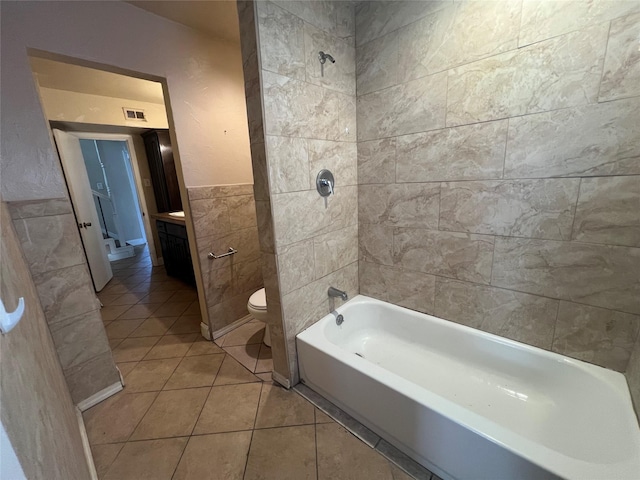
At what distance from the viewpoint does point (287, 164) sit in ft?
4.84

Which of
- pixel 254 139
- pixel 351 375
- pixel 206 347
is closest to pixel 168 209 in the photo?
pixel 206 347

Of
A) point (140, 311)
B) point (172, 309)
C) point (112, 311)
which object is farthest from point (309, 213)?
point (112, 311)

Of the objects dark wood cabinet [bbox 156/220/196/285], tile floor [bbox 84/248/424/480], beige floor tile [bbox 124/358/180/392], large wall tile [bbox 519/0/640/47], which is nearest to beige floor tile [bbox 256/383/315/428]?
tile floor [bbox 84/248/424/480]

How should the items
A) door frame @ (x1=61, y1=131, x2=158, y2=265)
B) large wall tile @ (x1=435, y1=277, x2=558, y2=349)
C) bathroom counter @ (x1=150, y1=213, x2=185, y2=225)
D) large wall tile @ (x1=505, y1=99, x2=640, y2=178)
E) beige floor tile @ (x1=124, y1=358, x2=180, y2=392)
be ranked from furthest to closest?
door frame @ (x1=61, y1=131, x2=158, y2=265)
bathroom counter @ (x1=150, y1=213, x2=185, y2=225)
beige floor tile @ (x1=124, y1=358, x2=180, y2=392)
large wall tile @ (x1=435, y1=277, x2=558, y2=349)
large wall tile @ (x1=505, y1=99, x2=640, y2=178)

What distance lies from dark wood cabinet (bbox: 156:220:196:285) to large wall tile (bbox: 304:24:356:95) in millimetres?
2279

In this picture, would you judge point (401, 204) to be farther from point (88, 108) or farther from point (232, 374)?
point (88, 108)

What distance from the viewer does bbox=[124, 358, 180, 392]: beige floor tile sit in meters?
1.81

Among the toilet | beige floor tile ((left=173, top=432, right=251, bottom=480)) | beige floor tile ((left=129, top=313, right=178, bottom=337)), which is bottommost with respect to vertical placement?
beige floor tile ((left=173, top=432, right=251, bottom=480))

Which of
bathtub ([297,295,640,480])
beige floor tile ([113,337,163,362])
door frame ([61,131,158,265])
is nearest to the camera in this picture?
bathtub ([297,295,640,480])

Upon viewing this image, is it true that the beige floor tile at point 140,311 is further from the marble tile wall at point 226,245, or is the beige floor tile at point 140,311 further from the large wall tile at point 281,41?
the large wall tile at point 281,41

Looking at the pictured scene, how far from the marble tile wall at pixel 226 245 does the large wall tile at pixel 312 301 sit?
2.31 ft

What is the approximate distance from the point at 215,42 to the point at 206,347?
2480 mm

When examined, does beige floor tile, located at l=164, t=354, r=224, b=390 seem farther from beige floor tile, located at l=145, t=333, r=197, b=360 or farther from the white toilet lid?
the white toilet lid

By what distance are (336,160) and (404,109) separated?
53 cm
